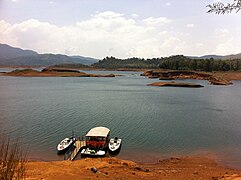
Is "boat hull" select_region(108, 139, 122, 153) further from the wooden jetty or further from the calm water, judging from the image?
the wooden jetty

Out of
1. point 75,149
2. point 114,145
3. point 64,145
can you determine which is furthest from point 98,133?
point 64,145

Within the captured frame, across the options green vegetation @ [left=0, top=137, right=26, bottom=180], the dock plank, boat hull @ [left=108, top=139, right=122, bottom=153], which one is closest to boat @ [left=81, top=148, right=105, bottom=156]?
the dock plank

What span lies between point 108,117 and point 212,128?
725 inches

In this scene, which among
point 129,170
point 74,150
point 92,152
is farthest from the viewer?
point 74,150

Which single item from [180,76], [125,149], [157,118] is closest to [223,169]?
[125,149]

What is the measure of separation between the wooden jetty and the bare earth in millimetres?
3368

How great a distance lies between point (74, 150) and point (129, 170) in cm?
989

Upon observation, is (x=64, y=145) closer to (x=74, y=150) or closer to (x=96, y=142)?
(x=74, y=150)

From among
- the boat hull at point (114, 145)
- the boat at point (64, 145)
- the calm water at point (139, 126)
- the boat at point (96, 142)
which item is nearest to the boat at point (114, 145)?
the boat hull at point (114, 145)

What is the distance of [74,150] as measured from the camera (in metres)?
27.5

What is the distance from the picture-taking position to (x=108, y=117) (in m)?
43.3

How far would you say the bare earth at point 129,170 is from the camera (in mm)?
17938

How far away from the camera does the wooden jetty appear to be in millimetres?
25592

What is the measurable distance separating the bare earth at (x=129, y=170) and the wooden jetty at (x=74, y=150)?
3.37 meters
